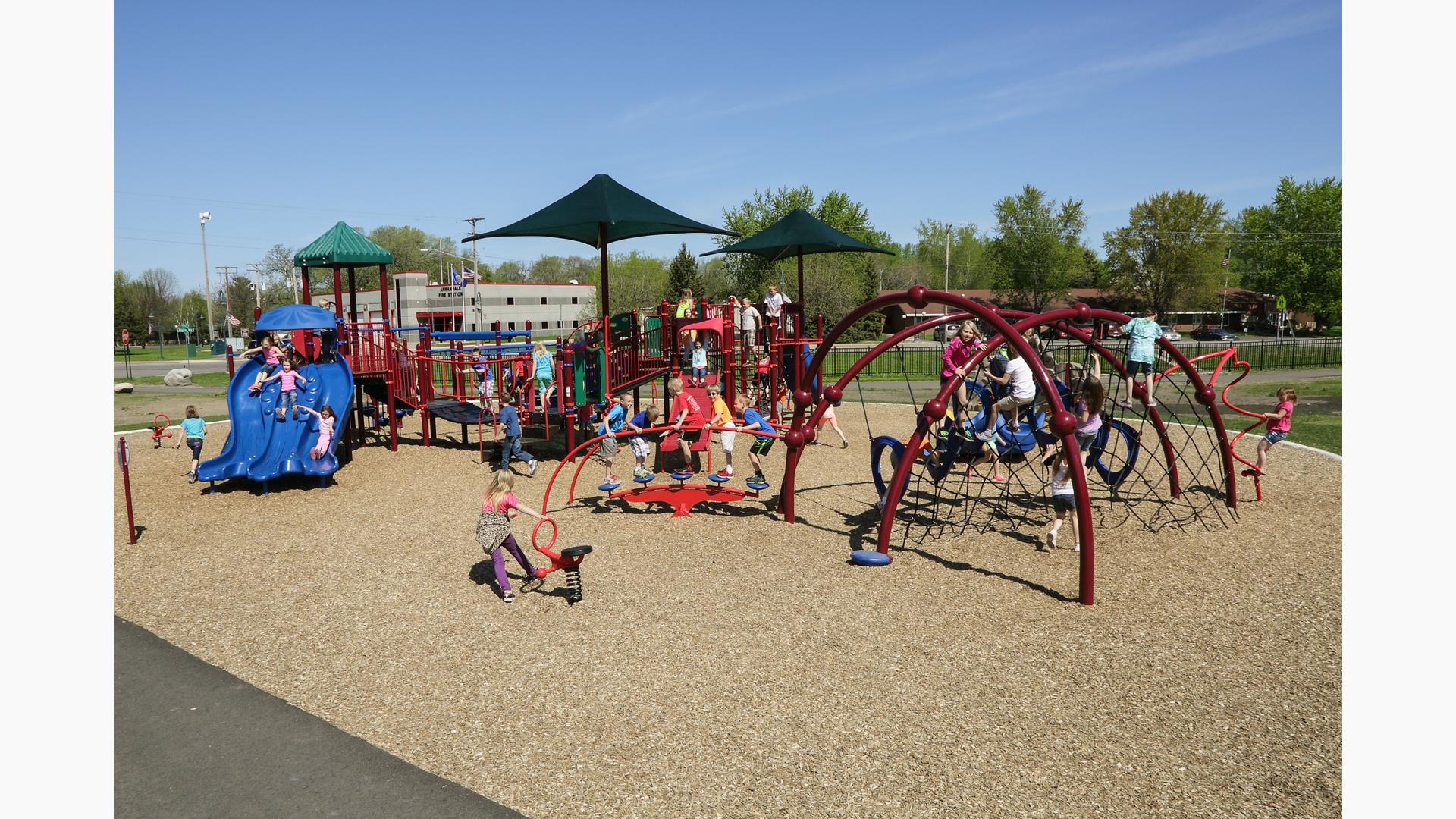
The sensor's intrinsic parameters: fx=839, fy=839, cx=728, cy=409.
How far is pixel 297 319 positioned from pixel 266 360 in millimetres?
1161

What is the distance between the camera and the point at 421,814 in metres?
4.02

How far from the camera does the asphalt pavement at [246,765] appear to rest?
4.09m

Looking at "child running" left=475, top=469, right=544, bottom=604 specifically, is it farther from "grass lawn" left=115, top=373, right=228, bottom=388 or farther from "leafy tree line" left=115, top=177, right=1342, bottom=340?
"leafy tree line" left=115, top=177, right=1342, bottom=340

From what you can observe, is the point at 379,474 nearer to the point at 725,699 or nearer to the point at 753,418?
the point at 753,418

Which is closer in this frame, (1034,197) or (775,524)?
(775,524)

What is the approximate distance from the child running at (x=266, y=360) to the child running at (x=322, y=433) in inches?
26.1

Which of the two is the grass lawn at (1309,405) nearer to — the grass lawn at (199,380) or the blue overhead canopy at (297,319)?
the blue overhead canopy at (297,319)

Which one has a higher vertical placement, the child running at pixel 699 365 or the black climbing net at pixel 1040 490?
the child running at pixel 699 365

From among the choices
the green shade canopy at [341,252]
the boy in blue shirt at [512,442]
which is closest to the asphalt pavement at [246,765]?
the boy in blue shirt at [512,442]

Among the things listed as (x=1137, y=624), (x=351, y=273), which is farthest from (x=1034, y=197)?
(x=1137, y=624)

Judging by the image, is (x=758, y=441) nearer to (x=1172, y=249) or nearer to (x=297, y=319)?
(x=297, y=319)

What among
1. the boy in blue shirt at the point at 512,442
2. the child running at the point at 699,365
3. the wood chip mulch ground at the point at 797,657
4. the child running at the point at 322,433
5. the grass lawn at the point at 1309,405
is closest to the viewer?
the wood chip mulch ground at the point at 797,657

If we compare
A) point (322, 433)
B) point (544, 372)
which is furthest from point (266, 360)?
point (544, 372)

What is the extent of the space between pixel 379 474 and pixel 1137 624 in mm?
10332
